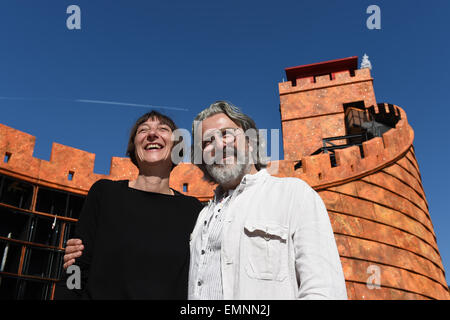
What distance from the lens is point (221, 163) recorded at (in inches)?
84.9

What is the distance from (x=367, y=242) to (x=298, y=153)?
28.8 ft

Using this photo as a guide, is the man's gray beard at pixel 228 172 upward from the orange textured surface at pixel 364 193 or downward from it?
downward

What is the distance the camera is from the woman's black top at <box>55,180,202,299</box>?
206 cm

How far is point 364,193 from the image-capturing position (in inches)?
368

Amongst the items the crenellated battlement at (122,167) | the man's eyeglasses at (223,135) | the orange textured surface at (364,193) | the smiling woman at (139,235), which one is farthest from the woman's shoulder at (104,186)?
the orange textured surface at (364,193)

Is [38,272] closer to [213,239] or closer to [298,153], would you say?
[213,239]

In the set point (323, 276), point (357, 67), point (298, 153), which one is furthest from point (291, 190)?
point (357, 67)

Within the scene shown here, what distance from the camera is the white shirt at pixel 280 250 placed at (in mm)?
1567

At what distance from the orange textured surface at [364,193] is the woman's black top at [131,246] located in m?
6.71

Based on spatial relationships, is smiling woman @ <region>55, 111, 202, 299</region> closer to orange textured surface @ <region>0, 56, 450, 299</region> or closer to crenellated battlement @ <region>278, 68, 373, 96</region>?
orange textured surface @ <region>0, 56, 450, 299</region>

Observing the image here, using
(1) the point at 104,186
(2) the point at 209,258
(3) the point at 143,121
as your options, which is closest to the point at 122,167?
(3) the point at 143,121

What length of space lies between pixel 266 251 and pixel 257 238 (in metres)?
0.08

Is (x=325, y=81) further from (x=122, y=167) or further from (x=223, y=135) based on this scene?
(x=223, y=135)

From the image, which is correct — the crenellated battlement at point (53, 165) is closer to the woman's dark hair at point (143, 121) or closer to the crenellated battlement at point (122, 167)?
the crenellated battlement at point (122, 167)
